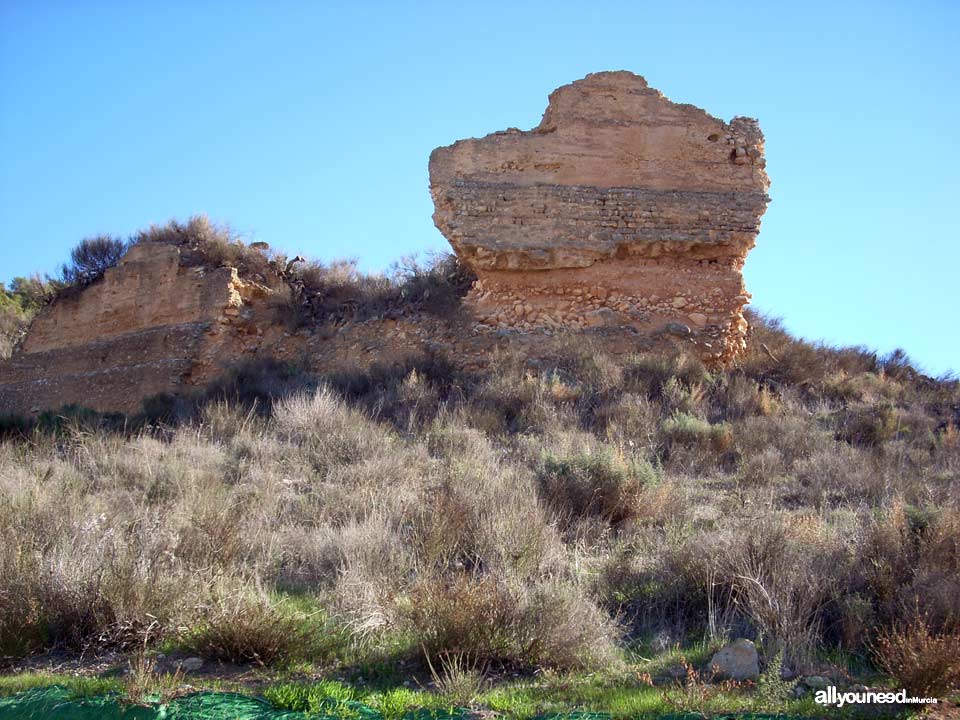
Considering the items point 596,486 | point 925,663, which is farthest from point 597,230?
point 925,663

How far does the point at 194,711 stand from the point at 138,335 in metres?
13.2

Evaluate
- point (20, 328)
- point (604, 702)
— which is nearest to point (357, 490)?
point (604, 702)

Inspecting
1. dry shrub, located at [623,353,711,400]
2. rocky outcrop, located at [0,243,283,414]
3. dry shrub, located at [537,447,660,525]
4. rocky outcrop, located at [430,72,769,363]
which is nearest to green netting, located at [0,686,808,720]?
dry shrub, located at [537,447,660,525]

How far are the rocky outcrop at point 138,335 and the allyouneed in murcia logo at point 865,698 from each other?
1270 cm

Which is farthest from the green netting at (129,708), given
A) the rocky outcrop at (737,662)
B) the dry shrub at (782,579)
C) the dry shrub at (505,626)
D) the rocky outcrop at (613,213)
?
the rocky outcrop at (613,213)

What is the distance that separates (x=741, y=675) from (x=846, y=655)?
0.79m

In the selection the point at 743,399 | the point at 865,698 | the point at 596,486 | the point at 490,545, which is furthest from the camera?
the point at 743,399

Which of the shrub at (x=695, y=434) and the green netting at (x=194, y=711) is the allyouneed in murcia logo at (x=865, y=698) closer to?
the green netting at (x=194, y=711)

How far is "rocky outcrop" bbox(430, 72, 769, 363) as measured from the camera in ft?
44.6

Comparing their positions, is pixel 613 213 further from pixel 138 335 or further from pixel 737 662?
pixel 737 662

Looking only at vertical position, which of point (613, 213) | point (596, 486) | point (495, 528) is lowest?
point (495, 528)

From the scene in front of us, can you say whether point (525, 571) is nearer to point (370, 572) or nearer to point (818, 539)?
point (370, 572)

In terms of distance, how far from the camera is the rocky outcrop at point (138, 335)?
15312 mm

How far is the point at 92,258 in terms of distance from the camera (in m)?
18.6
